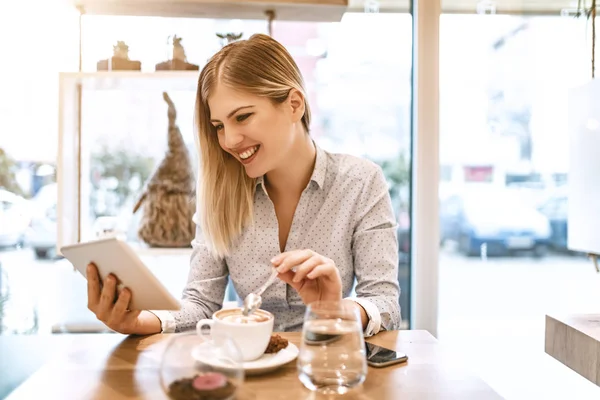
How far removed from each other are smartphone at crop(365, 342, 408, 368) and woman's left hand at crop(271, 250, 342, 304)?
16 centimetres

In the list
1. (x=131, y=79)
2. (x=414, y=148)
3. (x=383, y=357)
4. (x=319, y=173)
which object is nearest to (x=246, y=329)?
(x=383, y=357)

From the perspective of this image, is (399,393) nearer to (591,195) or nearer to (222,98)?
(222,98)

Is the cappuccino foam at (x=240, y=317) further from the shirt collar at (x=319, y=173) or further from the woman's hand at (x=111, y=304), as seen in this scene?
the shirt collar at (x=319, y=173)

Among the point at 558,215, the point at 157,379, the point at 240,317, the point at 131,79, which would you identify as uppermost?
the point at 131,79

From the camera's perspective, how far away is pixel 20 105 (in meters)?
2.42

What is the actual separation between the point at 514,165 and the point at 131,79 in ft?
5.64

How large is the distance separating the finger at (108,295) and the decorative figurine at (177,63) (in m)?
1.26

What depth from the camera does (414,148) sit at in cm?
259

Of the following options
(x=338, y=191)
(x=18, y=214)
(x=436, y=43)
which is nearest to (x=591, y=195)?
(x=338, y=191)

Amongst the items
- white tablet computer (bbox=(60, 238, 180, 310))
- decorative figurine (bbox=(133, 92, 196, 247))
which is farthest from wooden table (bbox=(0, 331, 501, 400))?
decorative figurine (bbox=(133, 92, 196, 247))

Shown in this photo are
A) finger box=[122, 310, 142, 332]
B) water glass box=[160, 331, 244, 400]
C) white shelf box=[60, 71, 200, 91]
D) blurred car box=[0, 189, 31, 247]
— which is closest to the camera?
water glass box=[160, 331, 244, 400]

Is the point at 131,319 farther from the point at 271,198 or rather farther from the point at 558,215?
the point at 558,215

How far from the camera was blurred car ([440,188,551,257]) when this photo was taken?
260 cm

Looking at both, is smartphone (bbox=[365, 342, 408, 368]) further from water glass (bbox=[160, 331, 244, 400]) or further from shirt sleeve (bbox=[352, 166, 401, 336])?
water glass (bbox=[160, 331, 244, 400])
